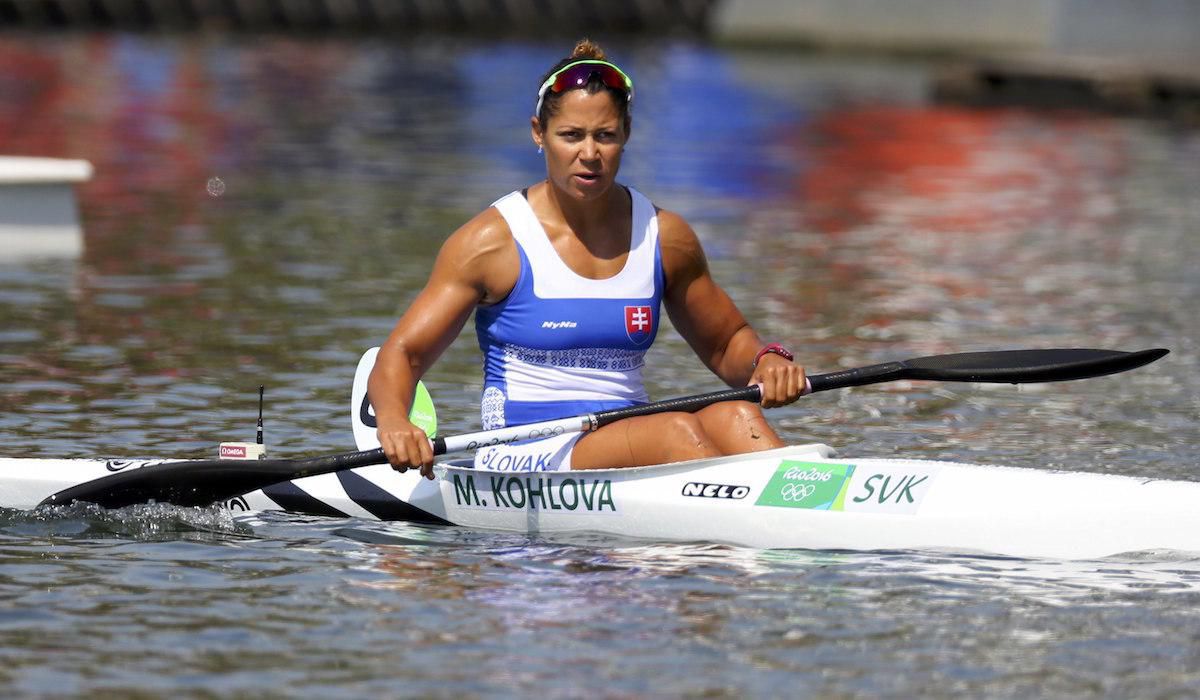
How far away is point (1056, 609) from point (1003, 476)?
71 centimetres


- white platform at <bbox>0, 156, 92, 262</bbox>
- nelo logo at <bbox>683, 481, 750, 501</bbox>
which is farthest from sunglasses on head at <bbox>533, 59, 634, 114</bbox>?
white platform at <bbox>0, 156, 92, 262</bbox>

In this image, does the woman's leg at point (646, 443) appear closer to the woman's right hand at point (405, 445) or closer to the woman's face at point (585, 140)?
the woman's right hand at point (405, 445)

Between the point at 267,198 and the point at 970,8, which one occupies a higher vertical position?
the point at 970,8

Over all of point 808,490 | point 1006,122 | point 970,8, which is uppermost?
point 970,8

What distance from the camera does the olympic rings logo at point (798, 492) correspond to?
7234 mm

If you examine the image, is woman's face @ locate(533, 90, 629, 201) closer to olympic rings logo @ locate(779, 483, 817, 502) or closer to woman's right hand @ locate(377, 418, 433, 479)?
woman's right hand @ locate(377, 418, 433, 479)

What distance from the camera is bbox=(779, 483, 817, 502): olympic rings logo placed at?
7234 mm

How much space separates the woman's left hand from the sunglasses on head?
117 cm

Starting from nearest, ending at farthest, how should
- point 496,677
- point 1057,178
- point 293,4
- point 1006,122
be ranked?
point 496,677
point 1057,178
point 1006,122
point 293,4

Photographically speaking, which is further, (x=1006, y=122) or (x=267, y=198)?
(x=1006, y=122)

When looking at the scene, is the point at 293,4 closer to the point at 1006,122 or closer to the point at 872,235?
the point at 1006,122

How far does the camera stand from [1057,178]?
24.2m

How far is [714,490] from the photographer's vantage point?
24.0 feet

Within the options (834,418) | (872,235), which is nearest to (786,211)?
(872,235)
